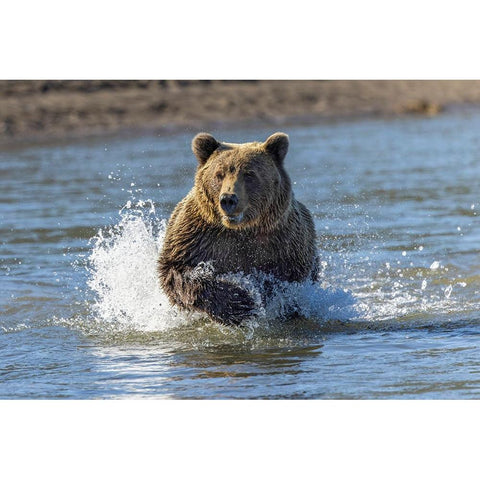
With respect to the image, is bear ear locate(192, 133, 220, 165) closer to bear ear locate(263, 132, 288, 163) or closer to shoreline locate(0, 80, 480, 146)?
bear ear locate(263, 132, 288, 163)

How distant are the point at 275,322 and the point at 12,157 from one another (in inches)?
436

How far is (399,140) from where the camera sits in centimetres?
1942

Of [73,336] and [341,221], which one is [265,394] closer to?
[73,336]

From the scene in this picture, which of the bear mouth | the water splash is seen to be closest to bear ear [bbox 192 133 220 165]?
the bear mouth

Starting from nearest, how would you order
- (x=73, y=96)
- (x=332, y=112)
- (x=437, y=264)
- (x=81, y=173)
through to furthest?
(x=437, y=264) → (x=81, y=173) → (x=73, y=96) → (x=332, y=112)

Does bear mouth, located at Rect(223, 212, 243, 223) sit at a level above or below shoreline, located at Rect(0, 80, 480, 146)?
below

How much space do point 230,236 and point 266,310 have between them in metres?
0.62

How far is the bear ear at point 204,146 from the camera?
23.6 ft

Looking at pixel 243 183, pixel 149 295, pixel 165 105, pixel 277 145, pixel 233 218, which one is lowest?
pixel 149 295

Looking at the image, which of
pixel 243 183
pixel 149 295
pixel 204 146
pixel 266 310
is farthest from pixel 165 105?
pixel 243 183

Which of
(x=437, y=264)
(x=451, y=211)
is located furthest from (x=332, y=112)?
(x=437, y=264)

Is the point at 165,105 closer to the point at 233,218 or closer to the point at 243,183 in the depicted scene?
the point at 243,183

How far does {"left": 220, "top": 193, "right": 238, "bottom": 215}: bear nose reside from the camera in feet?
21.7

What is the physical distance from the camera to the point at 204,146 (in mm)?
7219
